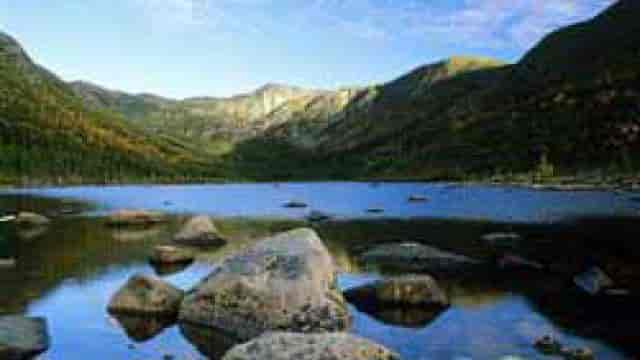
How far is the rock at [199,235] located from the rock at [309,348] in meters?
47.2

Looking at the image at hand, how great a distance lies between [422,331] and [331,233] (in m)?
51.3

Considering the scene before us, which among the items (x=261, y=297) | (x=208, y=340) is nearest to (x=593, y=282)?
(x=261, y=297)

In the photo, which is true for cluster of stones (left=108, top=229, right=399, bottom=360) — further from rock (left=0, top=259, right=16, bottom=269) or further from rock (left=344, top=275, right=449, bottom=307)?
rock (left=0, top=259, right=16, bottom=269)

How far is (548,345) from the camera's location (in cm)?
3048

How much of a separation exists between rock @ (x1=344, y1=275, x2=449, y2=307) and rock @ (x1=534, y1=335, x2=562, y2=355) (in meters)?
8.83

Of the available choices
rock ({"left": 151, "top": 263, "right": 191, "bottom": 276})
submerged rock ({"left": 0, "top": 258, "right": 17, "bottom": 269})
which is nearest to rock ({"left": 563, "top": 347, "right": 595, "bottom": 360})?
rock ({"left": 151, "top": 263, "right": 191, "bottom": 276})

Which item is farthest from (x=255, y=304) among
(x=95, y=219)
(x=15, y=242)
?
(x=95, y=219)

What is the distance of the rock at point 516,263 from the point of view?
54.5 meters

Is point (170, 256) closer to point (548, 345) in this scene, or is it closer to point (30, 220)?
point (548, 345)

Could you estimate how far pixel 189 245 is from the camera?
71.5 m

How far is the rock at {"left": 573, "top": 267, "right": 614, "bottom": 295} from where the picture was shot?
1726 inches

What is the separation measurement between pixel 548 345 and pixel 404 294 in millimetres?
10561

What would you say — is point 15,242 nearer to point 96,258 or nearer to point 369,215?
point 96,258

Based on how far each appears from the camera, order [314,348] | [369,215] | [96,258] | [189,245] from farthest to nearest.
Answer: [369,215], [189,245], [96,258], [314,348]
